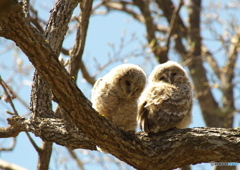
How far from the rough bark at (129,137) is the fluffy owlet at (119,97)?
442mm

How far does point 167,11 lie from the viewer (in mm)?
11445

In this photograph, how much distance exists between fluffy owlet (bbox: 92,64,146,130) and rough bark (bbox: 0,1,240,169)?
44cm

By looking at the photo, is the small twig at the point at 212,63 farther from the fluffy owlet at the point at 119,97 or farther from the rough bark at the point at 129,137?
the rough bark at the point at 129,137

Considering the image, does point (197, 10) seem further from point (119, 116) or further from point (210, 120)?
point (119, 116)

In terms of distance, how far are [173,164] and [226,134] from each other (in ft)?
2.36

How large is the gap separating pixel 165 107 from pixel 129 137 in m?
0.76

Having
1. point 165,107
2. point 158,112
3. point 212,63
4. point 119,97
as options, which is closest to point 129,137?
point 158,112

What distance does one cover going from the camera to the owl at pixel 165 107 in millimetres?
4543

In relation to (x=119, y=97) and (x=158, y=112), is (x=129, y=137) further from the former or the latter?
(x=119, y=97)

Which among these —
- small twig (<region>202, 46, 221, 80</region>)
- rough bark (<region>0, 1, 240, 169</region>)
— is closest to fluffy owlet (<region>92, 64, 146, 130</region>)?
rough bark (<region>0, 1, 240, 169</region>)

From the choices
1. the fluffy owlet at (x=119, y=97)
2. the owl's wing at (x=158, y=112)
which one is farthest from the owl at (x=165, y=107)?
the fluffy owlet at (x=119, y=97)

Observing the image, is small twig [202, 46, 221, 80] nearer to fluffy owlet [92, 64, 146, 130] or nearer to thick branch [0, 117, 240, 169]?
fluffy owlet [92, 64, 146, 130]

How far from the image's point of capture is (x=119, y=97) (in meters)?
4.96

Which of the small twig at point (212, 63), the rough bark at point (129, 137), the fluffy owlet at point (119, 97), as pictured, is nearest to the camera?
the rough bark at point (129, 137)
